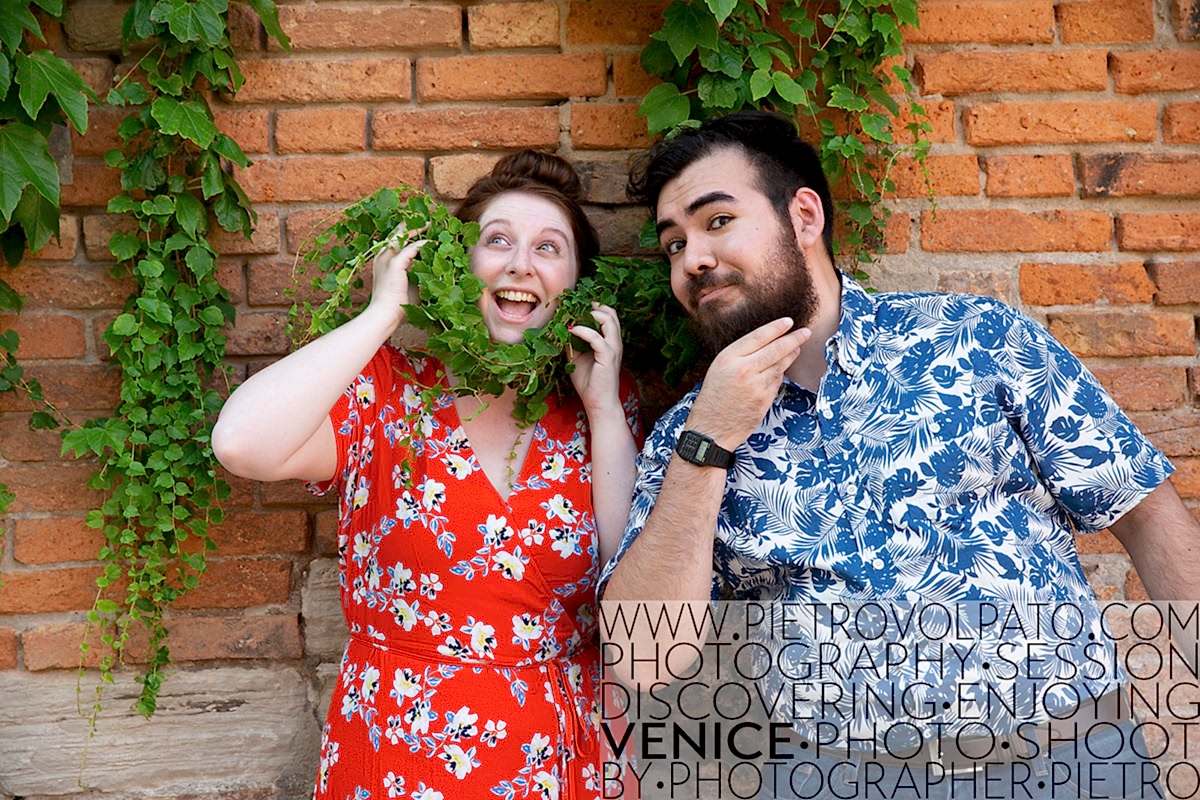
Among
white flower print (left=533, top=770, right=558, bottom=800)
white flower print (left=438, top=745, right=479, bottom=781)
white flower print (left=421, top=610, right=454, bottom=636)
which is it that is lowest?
white flower print (left=533, top=770, right=558, bottom=800)

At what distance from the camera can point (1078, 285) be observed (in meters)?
2.37

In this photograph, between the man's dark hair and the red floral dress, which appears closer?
the red floral dress

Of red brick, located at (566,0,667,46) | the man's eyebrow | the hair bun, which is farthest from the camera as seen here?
red brick, located at (566,0,667,46)

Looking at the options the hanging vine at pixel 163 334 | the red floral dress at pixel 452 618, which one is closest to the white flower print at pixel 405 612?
the red floral dress at pixel 452 618

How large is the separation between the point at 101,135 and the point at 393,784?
167cm

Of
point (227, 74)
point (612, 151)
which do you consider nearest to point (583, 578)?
point (612, 151)

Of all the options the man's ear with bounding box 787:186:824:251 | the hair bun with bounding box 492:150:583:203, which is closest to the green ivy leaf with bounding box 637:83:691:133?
the hair bun with bounding box 492:150:583:203

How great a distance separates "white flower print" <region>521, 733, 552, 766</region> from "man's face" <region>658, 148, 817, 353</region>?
2.92 ft

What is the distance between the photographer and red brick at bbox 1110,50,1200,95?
2.36 m

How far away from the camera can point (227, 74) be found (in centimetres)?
229

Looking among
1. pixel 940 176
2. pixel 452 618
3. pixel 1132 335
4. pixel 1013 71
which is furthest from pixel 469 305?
pixel 1132 335

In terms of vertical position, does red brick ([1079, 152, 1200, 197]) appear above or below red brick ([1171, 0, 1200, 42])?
below

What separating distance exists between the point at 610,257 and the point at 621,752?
3.73 feet

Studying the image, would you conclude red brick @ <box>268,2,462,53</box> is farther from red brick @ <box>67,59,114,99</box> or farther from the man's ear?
the man's ear
